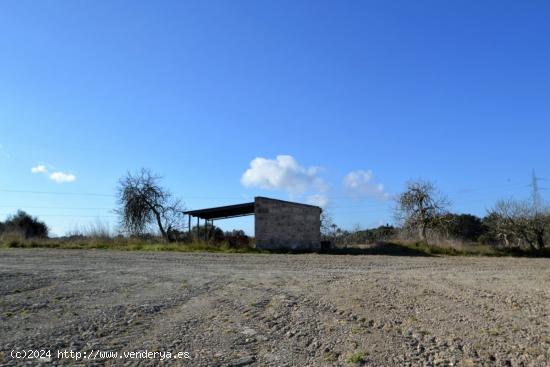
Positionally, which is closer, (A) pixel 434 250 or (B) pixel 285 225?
(A) pixel 434 250

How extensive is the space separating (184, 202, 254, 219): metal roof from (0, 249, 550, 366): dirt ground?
18.8 metres

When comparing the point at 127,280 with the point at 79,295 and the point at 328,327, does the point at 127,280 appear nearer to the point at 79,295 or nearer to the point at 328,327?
the point at 79,295

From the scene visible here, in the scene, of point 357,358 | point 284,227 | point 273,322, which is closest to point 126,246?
point 284,227

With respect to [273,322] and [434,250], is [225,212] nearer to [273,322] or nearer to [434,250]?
[434,250]

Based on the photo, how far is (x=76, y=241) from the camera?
28.4 m

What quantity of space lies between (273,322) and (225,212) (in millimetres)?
25154

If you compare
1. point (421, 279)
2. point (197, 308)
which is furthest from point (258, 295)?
point (421, 279)

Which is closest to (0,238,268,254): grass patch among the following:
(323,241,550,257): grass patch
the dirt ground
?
(323,241,550,257): grass patch

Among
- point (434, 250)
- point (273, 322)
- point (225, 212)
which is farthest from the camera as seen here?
point (225, 212)

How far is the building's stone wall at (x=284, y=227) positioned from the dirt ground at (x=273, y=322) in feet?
54.8

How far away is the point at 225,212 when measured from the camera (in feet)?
101

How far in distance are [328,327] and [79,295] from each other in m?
4.24

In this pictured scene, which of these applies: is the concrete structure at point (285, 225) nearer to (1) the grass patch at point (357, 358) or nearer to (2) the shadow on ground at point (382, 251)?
(2) the shadow on ground at point (382, 251)

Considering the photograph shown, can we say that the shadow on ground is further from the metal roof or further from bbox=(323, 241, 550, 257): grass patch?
the metal roof
